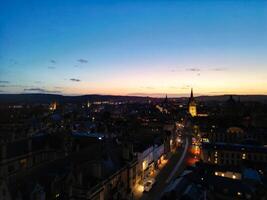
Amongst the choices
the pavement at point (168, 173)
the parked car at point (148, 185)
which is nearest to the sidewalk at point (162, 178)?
the pavement at point (168, 173)

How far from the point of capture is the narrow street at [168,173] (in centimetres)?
1582

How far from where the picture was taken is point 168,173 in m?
19.9

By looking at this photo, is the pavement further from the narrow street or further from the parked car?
the parked car

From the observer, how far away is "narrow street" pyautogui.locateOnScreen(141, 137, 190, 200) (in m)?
15.8

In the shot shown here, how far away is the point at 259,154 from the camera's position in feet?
70.6

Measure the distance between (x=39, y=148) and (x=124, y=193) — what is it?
5.98 m

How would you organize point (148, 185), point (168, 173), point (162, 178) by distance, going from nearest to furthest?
1. point (148, 185)
2. point (162, 178)
3. point (168, 173)

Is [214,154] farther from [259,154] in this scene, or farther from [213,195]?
[213,195]

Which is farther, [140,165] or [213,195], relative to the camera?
[140,165]

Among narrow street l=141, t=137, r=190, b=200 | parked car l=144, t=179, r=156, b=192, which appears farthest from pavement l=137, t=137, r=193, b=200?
parked car l=144, t=179, r=156, b=192

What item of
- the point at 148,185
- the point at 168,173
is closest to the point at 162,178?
the point at 168,173

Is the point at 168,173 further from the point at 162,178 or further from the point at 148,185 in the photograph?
the point at 148,185

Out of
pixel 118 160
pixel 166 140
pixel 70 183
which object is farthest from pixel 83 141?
pixel 70 183

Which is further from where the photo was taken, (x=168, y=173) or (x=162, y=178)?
(x=168, y=173)
